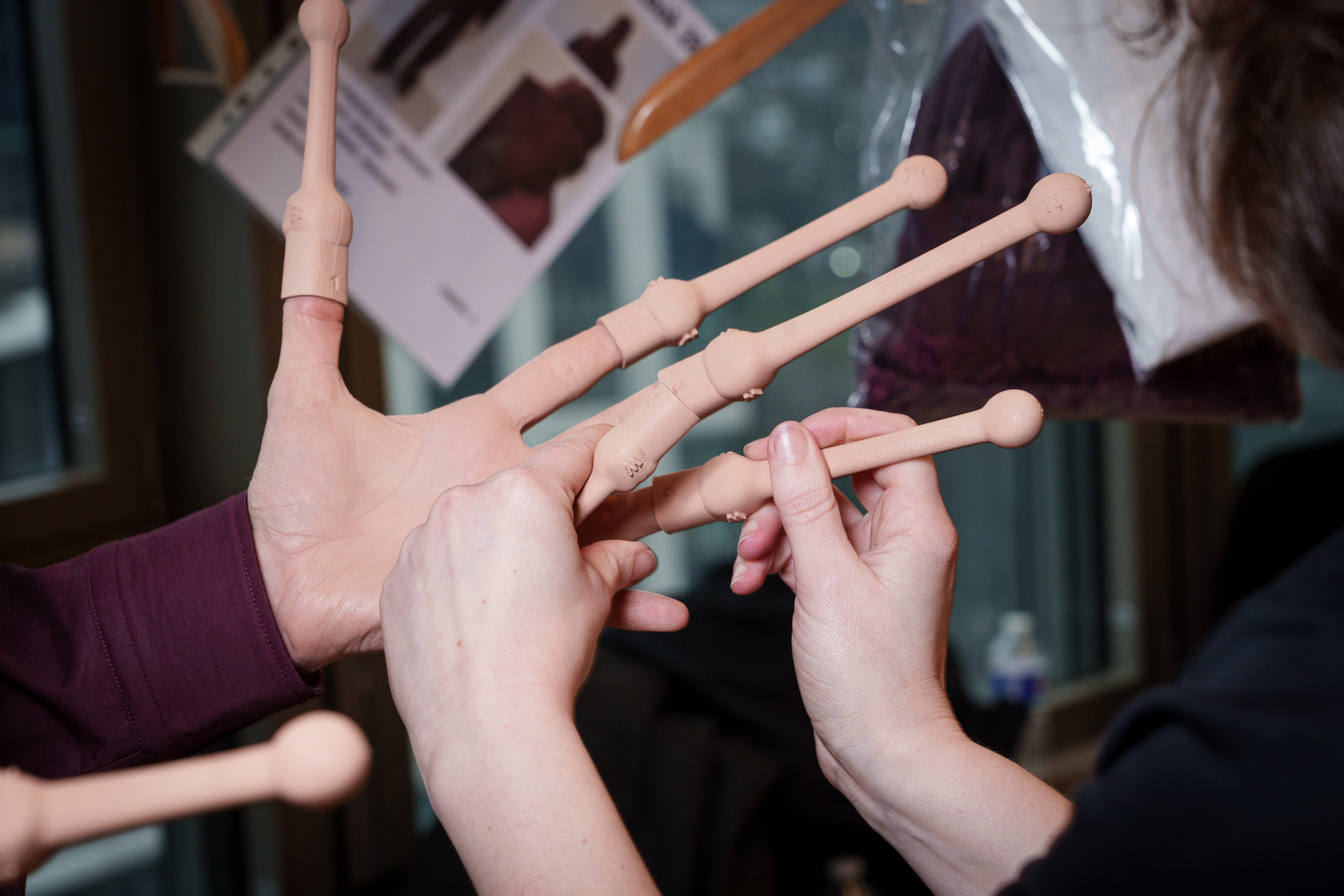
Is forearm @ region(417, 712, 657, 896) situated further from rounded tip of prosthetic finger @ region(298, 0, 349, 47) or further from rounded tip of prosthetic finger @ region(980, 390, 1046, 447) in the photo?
rounded tip of prosthetic finger @ region(298, 0, 349, 47)

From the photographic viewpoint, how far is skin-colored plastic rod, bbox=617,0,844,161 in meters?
0.66

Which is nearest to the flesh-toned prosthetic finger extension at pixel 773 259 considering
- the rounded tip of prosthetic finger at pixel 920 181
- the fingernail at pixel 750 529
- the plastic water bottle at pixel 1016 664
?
the rounded tip of prosthetic finger at pixel 920 181

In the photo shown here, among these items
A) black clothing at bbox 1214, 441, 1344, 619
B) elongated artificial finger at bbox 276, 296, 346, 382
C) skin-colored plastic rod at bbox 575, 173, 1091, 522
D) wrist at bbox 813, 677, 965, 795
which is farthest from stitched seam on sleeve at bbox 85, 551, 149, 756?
black clothing at bbox 1214, 441, 1344, 619

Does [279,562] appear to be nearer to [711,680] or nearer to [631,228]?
[711,680]

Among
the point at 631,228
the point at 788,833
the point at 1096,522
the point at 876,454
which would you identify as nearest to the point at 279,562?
the point at 876,454

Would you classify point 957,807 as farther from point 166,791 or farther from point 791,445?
point 166,791

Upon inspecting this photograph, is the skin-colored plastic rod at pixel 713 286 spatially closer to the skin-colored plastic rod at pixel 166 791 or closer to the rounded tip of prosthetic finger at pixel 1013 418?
the rounded tip of prosthetic finger at pixel 1013 418

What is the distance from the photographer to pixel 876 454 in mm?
445

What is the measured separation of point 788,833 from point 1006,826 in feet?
1.96

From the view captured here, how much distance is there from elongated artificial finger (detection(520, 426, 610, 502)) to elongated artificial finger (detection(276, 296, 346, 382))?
0.13 metres

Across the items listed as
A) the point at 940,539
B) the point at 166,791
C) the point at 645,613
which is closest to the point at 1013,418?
the point at 940,539

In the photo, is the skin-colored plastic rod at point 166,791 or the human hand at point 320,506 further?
the human hand at point 320,506

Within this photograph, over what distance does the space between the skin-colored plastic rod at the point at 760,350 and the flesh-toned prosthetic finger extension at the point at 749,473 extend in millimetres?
56

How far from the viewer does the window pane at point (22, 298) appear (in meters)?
0.94
